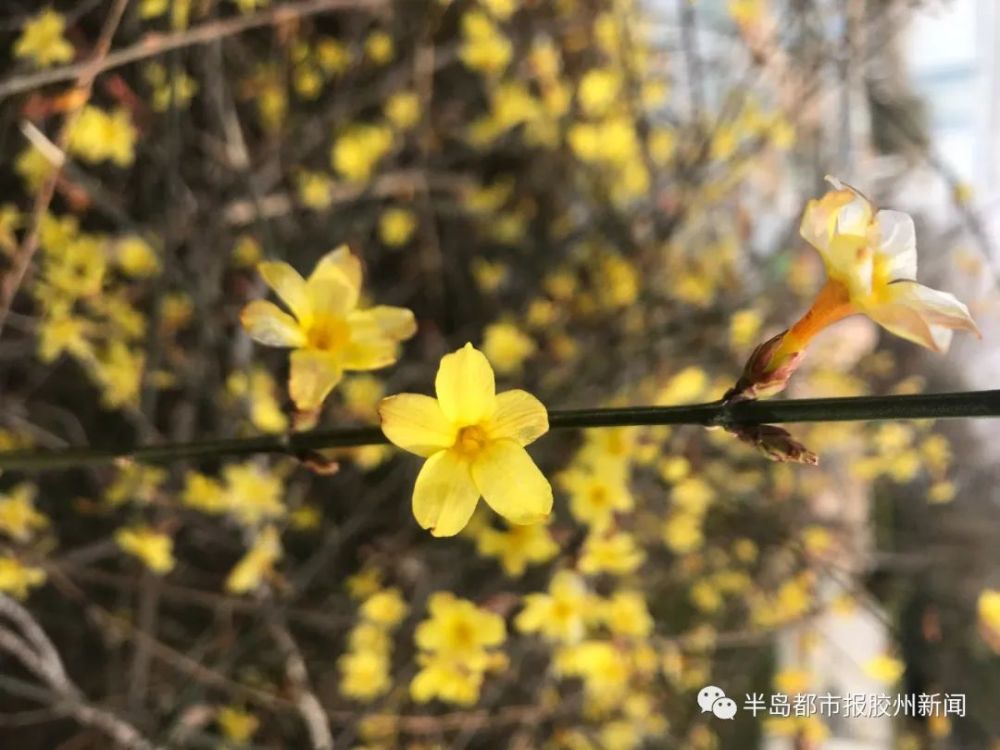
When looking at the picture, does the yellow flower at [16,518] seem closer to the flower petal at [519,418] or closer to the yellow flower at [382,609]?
the yellow flower at [382,609]

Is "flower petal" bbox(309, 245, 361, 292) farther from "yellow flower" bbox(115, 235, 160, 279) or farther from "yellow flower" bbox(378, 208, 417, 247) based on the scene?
"yellow flower" bbox(378, 208, 417, 247)

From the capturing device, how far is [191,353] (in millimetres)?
1601

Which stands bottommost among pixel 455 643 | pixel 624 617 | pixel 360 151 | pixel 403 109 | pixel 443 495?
pixel 443 495

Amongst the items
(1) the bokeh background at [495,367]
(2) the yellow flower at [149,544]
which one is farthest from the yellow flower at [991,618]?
(2) the yellow flower at [149,544]

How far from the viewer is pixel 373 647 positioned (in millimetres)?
1299

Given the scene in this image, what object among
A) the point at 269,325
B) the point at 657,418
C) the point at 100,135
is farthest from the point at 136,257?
the point at 657,418

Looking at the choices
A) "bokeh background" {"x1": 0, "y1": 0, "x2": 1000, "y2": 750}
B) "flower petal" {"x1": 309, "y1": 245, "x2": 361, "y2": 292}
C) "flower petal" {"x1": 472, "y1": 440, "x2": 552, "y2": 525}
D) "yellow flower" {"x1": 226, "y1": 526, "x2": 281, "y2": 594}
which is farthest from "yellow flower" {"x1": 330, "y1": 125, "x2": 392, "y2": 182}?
"flower petal" {"x1": 472, "y1": 440, "x2": 552, "y2": 525}

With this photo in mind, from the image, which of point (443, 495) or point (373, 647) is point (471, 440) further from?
point (373, 647)

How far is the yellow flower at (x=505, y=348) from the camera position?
58.2 inches

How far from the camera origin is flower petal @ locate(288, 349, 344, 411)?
21.8 inches

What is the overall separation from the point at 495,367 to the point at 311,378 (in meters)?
0.97

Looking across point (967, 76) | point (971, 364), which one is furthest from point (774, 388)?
point (967, 76)

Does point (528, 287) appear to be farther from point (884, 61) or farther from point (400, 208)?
point (884, 61)

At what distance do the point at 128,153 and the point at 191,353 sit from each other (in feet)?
1.29
